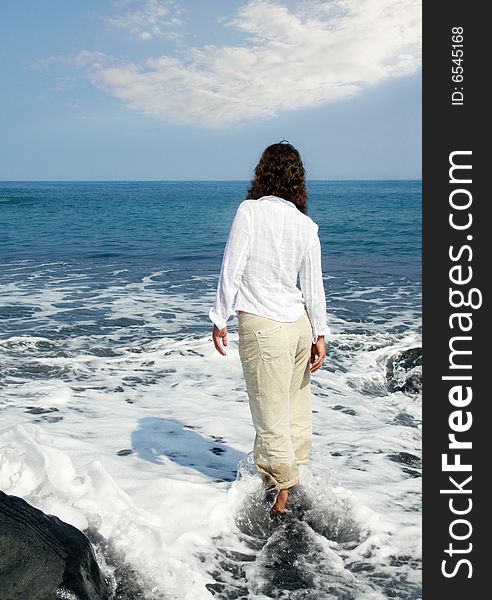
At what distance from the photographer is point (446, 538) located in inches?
131

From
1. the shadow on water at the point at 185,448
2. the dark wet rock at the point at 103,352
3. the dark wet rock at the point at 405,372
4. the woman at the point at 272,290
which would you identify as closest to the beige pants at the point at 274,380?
the woman at the point at 272,290

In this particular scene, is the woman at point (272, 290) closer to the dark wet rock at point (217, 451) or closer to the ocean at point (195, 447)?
the ocean at point (195, 447)

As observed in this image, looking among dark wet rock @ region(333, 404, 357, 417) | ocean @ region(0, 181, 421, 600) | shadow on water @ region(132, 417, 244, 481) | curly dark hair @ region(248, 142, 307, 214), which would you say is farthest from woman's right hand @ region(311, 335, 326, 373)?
dark wet rock @ region(333, 404, 357, 417)

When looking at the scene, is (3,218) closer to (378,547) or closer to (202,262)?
(202,262)

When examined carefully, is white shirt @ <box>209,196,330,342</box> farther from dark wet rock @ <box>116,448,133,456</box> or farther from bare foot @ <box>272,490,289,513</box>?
dark wet rock @ <box>116,448,133,456</box>

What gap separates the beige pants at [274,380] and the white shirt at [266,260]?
9cm

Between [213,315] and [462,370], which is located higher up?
[213,315]

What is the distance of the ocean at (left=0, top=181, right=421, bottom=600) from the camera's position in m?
3.54

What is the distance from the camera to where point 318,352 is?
402 centimetres

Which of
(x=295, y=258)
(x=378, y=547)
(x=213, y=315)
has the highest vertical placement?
(x=295, y=258)

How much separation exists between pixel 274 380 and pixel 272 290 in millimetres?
542

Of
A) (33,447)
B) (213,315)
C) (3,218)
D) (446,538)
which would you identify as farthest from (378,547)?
(3,218)

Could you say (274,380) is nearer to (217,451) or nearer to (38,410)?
(217,451)

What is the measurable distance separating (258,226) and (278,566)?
1.98 meters
